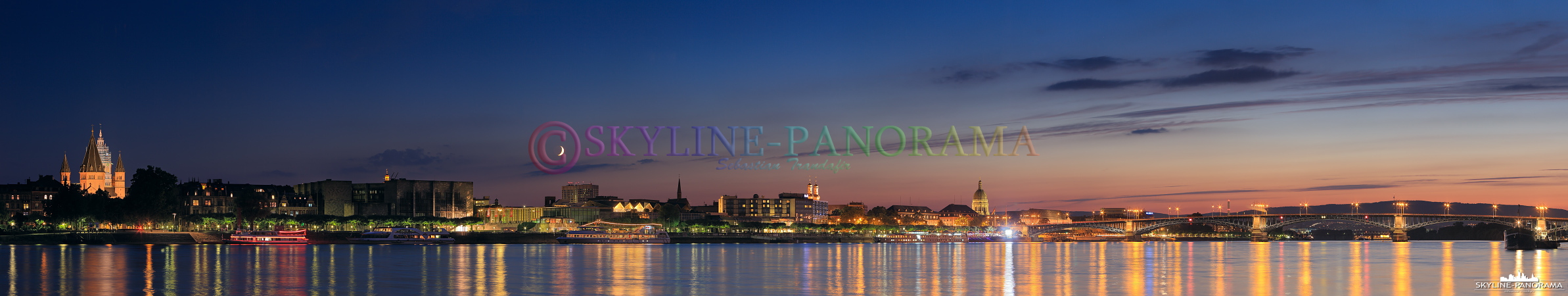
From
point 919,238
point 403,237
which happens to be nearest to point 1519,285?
point 403,237

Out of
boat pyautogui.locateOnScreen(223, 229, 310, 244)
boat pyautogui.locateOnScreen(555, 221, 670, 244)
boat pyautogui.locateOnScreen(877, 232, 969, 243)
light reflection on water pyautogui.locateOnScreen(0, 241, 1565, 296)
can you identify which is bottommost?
boat pyautogui.locateOnScreen(877, 232, 969, 243)

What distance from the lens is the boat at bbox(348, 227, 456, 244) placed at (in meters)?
142

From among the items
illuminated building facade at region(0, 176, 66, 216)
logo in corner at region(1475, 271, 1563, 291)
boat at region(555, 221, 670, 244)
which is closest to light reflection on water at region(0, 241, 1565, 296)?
logo in corner at region(1475, 271, 1563, 291)

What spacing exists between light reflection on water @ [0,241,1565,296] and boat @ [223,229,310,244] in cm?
4662

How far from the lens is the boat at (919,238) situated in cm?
18888

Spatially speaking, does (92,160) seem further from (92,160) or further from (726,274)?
(726,274)

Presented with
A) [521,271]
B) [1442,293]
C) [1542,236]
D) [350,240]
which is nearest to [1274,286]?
[1442,293]

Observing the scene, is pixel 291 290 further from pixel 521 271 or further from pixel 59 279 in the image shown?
pixel 521 271

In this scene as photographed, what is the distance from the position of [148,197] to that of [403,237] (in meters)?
28.5

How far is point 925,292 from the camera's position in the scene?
3975 centimetres

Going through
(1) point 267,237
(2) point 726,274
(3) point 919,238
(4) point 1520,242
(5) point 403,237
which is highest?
(2) point 726,274

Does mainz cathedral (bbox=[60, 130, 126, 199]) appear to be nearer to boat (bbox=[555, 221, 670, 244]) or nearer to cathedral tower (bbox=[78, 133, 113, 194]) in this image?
cathedral tower (bbox=[78, 133, 113, 194])

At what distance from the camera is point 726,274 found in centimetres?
5375

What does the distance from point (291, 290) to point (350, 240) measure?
360ft
